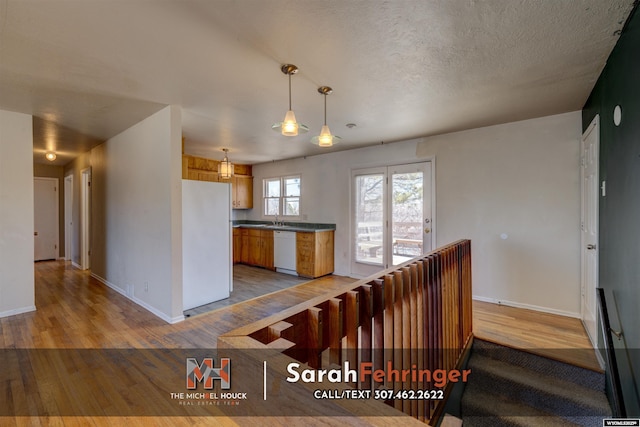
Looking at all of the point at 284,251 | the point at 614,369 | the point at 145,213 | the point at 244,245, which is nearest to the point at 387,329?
the point at 614,369

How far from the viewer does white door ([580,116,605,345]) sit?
2.46 m

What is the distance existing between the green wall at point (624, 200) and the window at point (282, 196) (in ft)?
15.4

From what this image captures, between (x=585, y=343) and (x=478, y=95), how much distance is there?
8.27 feet

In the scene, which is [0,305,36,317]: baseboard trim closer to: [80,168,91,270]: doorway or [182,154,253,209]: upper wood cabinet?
[80,168,91,270]: doorway

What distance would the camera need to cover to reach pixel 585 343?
2539 millimetres

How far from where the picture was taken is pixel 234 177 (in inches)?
255

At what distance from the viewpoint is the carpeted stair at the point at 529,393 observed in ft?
6.61

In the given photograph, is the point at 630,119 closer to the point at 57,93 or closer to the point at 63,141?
the point at 57,93

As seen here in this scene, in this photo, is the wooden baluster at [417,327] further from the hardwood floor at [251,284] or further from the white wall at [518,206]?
the hardwood floor at [251,284]

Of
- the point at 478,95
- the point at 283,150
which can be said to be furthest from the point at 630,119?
the point at 283,150

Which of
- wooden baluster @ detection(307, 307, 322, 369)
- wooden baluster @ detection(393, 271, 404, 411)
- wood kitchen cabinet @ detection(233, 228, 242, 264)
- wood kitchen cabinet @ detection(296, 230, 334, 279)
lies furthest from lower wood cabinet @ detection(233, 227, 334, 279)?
wooden baluster @ detection(307, 307, 322, 369)

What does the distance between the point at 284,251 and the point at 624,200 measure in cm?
460

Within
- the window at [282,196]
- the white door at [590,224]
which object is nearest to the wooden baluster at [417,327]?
the white door at [590,224]

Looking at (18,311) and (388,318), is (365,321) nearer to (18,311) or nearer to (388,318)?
(388,318)
